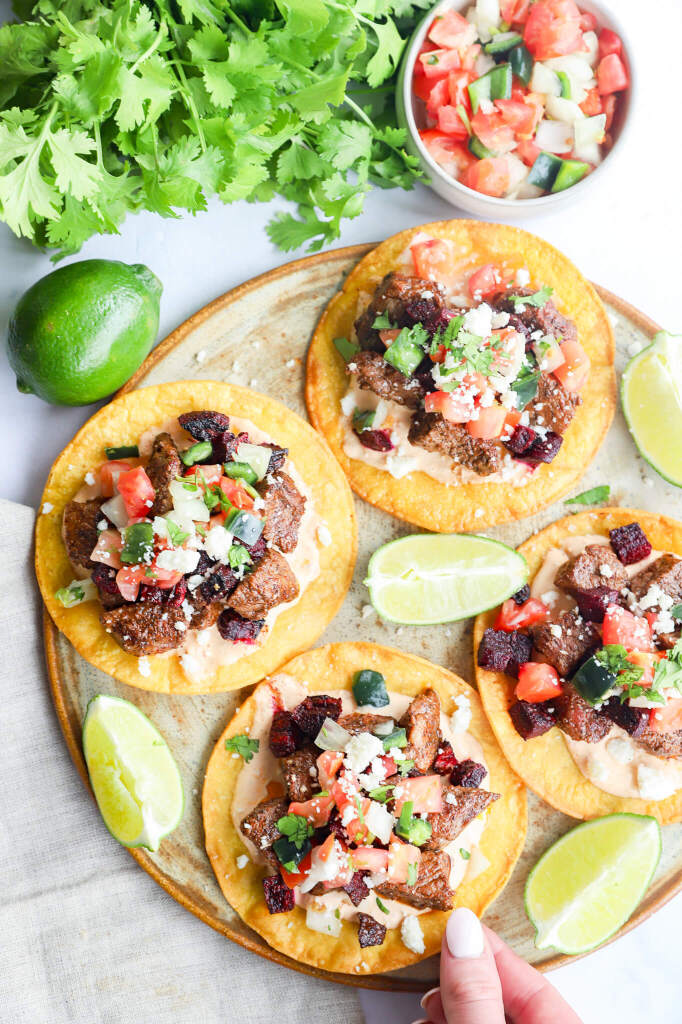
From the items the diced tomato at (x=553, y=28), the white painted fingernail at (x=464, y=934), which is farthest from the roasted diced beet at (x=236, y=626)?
the diced tomato at (x=553, y=28)

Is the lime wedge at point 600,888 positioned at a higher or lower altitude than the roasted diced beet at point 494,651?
lower

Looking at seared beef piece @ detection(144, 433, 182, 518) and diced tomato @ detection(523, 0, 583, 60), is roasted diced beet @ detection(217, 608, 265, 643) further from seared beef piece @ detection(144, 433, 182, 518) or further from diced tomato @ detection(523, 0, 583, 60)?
diced tomato @ detection(523, 0, 583, 60)

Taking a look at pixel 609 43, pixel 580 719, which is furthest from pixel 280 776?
pixel 609 43

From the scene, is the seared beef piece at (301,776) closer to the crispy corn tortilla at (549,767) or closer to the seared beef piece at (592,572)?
the crispy corn tortilla at (549,767)

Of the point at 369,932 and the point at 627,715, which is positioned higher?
the point at 627,715

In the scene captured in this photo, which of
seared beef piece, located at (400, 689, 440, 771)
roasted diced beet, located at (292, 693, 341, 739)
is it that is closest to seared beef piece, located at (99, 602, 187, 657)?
roasted diced beet, located at (292, 693, 341, 739)

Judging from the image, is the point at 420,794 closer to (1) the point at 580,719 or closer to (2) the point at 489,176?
(1) the point at 580,719
